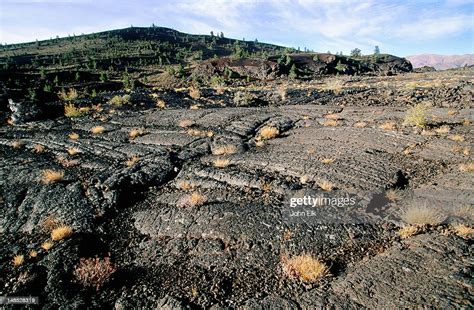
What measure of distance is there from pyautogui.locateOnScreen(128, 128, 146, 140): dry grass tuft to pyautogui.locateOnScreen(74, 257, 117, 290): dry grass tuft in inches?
402

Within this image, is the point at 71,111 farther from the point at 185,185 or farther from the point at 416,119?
the point at 416,119

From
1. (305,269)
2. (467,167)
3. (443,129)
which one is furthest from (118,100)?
(467,167)

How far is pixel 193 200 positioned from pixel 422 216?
6.96m

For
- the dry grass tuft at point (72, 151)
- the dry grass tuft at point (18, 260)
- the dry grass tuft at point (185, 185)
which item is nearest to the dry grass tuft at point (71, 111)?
the dry grass tuft at point (72, 151)

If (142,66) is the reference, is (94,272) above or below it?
below

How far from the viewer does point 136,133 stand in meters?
17.5

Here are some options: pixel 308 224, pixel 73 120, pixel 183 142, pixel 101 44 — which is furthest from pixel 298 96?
pixel 101 44

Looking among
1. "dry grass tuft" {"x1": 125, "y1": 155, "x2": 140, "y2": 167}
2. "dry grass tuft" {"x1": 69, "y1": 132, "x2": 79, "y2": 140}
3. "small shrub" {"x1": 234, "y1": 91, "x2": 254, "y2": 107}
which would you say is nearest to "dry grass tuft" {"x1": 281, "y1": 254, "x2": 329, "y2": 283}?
"dry grass tuft" {"x1": 125, "y1": 155, "x2": 140, "y2": 167}

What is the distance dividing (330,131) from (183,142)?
811 cm

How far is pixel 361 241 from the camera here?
821 centimetres

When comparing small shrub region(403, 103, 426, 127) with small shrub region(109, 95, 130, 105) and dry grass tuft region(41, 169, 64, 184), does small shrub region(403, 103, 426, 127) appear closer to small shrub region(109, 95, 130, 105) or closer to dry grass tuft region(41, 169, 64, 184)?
dry grass tuft region(41, 169, 64, 184)

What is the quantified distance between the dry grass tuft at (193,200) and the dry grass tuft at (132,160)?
4.22 meters

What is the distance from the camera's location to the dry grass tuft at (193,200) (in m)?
10.3

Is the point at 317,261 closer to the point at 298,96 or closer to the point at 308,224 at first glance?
the point at 308,224
